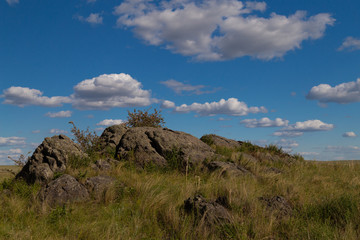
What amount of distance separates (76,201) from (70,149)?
314 cm

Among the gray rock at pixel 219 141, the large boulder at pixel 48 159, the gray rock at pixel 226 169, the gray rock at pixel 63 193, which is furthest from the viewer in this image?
the gray rock at pixel 219 141

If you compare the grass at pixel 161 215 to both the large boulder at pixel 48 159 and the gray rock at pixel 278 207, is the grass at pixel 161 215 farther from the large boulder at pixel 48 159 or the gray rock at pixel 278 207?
the large boulder at pixel 48 159

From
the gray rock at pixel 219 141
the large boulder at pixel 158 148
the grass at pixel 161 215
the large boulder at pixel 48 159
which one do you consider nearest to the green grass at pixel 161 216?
the grass at pixel 161 215

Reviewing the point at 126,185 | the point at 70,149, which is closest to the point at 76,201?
the point at 126,185

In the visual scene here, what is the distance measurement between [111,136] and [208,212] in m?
8.38

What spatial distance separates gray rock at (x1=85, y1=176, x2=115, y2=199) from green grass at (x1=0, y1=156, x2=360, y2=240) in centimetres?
21

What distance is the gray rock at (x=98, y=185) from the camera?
25.7 ft

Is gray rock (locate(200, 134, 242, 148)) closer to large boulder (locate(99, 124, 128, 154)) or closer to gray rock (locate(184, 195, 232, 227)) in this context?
large boulder (locate(99, 124, 128, 154))

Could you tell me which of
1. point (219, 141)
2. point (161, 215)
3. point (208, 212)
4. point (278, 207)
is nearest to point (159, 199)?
point (161, 215)

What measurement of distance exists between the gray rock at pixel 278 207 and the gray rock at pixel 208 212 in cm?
111

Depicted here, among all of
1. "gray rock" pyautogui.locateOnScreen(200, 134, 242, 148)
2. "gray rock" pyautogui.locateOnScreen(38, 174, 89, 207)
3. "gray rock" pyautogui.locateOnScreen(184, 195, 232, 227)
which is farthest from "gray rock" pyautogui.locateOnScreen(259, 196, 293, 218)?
"gray rock" pyautogui.locateOnScreen(200, 134, 242, 148)

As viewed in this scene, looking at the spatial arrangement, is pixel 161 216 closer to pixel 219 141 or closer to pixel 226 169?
pixel 226 169

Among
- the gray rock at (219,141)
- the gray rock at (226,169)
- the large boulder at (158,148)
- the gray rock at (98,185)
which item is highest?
the gray rock at (219,141)

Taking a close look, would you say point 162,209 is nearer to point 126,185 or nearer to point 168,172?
point 126,185
